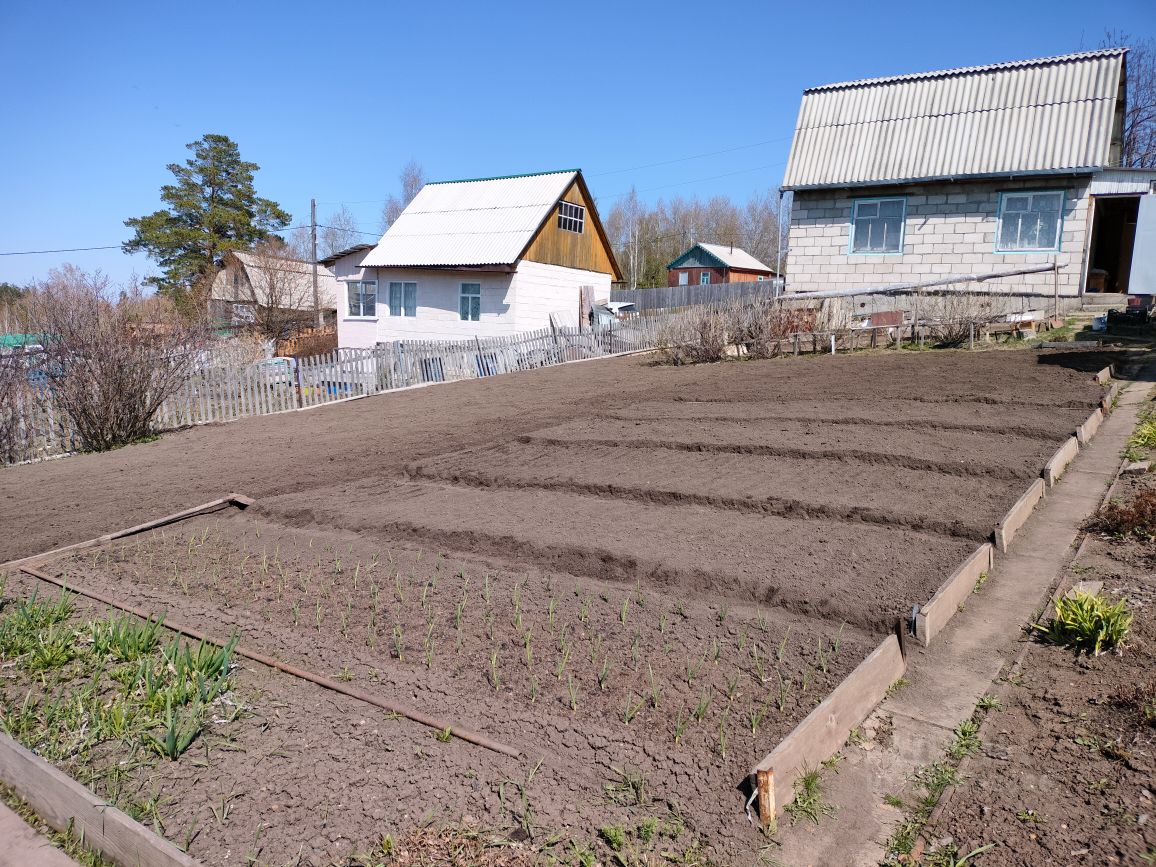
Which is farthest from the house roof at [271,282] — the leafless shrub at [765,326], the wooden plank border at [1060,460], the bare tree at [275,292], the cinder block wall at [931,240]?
the wooden plank border at [1060,460]

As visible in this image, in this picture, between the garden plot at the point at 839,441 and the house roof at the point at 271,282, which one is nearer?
the garden plot at the point at 839,441

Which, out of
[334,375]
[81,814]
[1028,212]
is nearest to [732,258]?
[1028,212]

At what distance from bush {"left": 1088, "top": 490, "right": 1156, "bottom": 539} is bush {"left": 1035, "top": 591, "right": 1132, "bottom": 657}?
52.9 inches

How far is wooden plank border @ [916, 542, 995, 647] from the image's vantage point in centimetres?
444

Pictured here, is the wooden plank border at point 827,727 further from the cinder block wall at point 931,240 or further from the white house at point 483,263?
the white house at point 483,263

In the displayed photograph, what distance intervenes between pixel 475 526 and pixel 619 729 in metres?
3.07

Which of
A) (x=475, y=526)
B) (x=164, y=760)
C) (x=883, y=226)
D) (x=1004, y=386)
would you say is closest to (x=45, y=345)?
(x=475, y=526)

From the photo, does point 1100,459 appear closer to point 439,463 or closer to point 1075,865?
point 1075,865

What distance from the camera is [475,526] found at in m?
6.53

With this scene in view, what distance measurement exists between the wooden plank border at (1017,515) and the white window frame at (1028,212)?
1372 centimetres

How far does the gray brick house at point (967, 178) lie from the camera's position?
1731cm

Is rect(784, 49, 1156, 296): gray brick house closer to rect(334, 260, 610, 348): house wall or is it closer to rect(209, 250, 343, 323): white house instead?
rect(334, 260, 610, 348): house wall

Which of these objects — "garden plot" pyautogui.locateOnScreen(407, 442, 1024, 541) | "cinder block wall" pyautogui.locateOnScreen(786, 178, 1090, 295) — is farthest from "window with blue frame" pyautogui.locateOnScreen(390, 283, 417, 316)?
"garden plot" pyautogui.locateOnScreen(407, 442, 1024, 541)

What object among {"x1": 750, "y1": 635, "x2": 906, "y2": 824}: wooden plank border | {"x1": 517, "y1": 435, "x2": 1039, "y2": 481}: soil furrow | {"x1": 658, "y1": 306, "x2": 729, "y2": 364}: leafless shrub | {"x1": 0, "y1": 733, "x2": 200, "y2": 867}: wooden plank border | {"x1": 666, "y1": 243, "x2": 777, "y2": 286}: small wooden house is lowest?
{"x1": 0, "y1": 733, "x2": 200, "y2": 867}: wooden plank border
